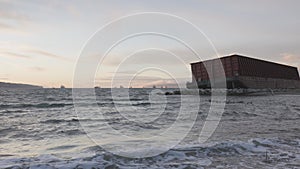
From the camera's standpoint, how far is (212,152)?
893 centimetres

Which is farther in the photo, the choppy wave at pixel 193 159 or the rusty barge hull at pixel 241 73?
the rusty barge hull at pixel 241 73

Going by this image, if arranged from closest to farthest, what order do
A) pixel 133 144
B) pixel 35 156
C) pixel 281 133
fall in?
1. pixel 35 156
2. pixel 133 144
3. pixel 281 133

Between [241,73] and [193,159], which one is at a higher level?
[241,73]

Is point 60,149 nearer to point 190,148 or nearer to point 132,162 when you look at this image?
point 132,162

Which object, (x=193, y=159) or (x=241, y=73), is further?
(x=241, y=73)

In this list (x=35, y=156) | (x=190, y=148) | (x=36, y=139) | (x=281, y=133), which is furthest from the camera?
(x=281, y=133)

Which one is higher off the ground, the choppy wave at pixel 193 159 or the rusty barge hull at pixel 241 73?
the rusty barge hull at pixel 241 73

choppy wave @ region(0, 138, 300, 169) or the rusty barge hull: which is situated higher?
the rusty barge hull

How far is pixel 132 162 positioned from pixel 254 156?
3713 mm

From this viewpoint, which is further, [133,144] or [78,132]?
[78,132]

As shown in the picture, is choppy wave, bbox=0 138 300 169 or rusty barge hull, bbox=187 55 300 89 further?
rusty barge hull, bbox=187 55 300 89

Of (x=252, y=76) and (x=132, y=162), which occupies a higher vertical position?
(x=252, y=76)

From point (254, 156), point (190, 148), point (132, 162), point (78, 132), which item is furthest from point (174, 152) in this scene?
point (78, 132)

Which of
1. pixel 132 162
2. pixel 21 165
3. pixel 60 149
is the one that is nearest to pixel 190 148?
pixel 132 162
